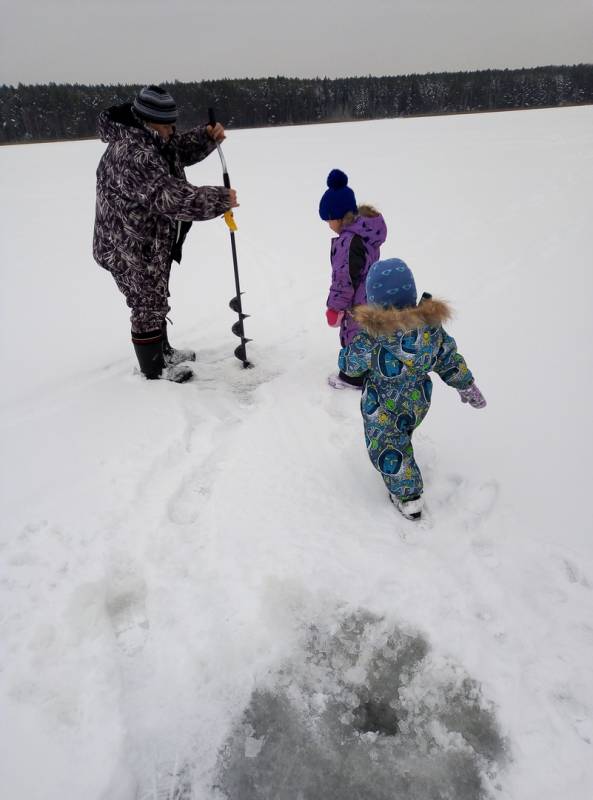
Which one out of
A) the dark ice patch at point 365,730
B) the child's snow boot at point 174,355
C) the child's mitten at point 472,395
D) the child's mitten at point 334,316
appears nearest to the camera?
the dark ice patch at point 365,730

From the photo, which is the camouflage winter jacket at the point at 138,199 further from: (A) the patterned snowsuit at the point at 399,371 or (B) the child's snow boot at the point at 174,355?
(A) the patterned snowsuit at the point at 399,371

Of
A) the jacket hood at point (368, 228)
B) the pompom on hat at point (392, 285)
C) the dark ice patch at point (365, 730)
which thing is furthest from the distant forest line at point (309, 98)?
the dark ice patch at point (365, 730)

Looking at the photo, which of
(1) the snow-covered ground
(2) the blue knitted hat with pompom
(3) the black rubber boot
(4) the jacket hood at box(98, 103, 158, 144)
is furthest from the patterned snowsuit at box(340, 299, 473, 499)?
(4) the jacket hood at box(98, 103, 158, 144)

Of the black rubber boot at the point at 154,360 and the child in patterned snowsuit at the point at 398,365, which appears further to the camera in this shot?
the black rubber boot at the point at 154,360

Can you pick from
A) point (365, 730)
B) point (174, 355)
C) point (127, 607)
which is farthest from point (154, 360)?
point (365, 730)

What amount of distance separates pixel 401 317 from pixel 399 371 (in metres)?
0.27

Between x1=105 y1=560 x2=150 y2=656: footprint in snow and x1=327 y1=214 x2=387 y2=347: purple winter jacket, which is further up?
x1=327 y1=214 x2=387 y2=347: purple winter jacket

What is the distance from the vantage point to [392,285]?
2.15 m

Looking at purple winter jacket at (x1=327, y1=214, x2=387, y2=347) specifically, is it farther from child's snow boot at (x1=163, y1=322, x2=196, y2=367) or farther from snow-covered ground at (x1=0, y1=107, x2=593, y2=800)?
child's snow boot at (x1=163, y1=322, x2=196, y2=367)

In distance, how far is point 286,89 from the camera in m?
60.9

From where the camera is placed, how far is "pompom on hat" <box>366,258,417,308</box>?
2.13m

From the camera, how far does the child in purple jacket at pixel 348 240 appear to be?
10.4ft

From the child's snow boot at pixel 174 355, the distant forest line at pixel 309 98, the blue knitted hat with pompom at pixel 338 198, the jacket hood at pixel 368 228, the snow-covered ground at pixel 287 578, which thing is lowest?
the snow-covered ground at pixel 287 578

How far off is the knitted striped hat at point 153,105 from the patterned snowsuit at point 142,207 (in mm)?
76
